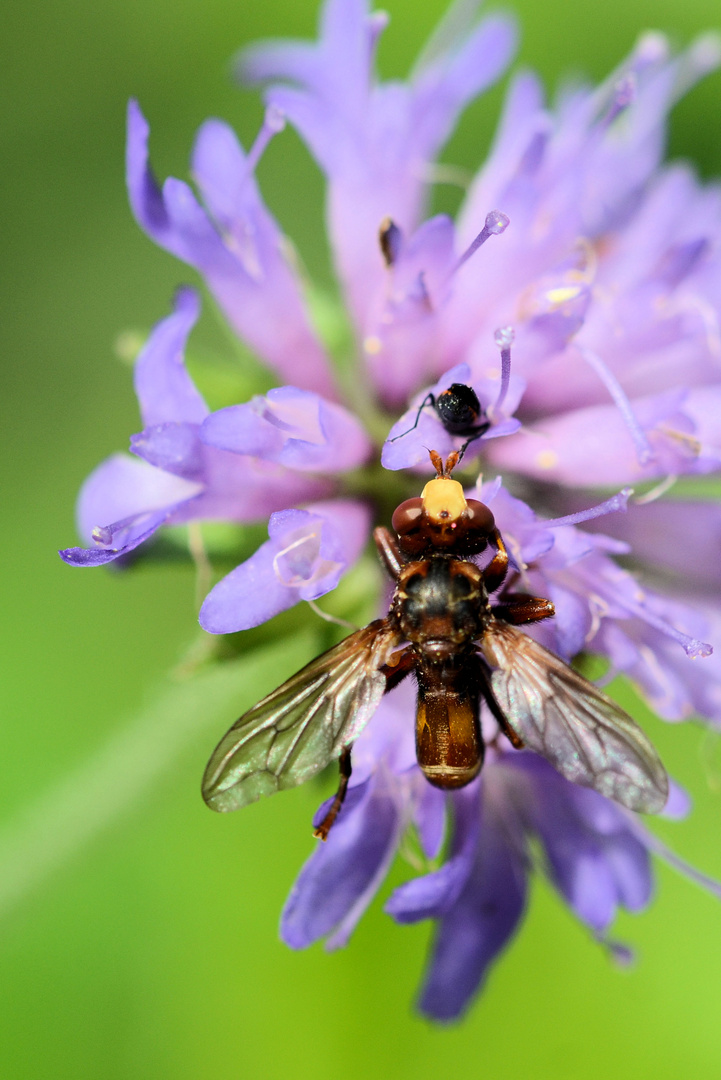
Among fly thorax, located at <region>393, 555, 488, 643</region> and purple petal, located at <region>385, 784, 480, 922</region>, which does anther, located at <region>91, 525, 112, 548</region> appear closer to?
fly thorax, located at <region>393, 555, 488, 643</region>

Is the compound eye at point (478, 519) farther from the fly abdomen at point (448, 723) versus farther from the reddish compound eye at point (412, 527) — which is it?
the fly abdomen at point (448, 723)

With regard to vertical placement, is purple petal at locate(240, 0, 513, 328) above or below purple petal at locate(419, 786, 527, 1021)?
above

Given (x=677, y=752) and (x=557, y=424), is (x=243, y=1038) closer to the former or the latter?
(x=677, y=752)

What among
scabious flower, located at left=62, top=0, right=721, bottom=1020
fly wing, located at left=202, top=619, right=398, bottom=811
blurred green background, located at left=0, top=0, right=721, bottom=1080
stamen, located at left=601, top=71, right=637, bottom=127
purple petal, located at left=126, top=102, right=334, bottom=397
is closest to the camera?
fly wing, located at left=202, top=619, right=398, bottom=811

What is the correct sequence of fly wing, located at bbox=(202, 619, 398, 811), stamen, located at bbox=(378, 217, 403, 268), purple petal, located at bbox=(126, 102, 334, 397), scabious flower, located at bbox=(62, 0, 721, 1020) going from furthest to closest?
1. stamen, located at bbox=(378, 217, 403, 268)
2. purple petal, located at bbox=(126, 102, 334, 397)
3. scabious flower, located at bbox=(62, 0, 721, 1020)
4. fly wing, located at bbox=(202, 619, 398, 811)

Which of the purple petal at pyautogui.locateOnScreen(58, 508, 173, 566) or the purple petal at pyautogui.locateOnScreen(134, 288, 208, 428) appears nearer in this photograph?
the purple petal at pyautogui.locateOnScreen(58, 508, 173, 566)

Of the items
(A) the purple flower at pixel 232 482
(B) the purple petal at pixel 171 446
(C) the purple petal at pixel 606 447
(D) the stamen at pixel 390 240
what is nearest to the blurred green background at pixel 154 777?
(A) the purple flower at pixel 232 482

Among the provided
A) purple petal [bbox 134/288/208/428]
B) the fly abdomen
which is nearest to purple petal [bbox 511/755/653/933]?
the fly abdomen
